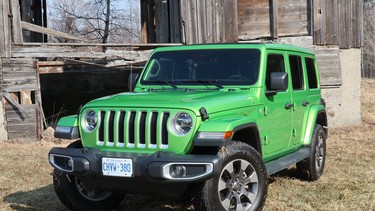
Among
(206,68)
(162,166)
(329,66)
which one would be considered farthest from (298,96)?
(329,66)

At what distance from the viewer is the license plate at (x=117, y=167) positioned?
4.42 metres

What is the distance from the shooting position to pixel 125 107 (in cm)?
469

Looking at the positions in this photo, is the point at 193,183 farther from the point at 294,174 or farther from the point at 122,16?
the point at 122,16

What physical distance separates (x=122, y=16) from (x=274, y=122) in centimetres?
2599

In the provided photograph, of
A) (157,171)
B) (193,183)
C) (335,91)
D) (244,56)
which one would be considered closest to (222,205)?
(193,183)

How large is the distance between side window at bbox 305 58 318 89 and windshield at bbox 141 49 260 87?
1.75 metres

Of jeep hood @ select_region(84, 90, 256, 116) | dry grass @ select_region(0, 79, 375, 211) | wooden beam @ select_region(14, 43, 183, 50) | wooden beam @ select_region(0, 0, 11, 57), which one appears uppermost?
wooden beam @ select_region(0, 0, 11, 57)

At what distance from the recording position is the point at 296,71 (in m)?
6.70

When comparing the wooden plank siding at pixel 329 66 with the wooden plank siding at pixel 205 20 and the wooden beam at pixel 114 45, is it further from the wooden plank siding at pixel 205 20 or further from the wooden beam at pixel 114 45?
the wooden beam at pixel 114 45

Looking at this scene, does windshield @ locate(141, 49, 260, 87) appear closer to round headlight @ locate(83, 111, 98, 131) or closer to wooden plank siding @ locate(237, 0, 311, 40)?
round headlight @ locate(83, 111, 98, 131)

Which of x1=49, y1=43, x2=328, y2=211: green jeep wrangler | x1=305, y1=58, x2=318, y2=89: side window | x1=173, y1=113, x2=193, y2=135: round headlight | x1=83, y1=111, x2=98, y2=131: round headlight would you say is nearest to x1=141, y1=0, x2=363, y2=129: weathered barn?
x1=305, y1=58, x2=318, y2=89: side window

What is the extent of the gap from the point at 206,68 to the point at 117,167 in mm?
1825

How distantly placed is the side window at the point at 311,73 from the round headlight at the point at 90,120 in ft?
11.6

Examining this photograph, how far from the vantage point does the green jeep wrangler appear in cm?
439
